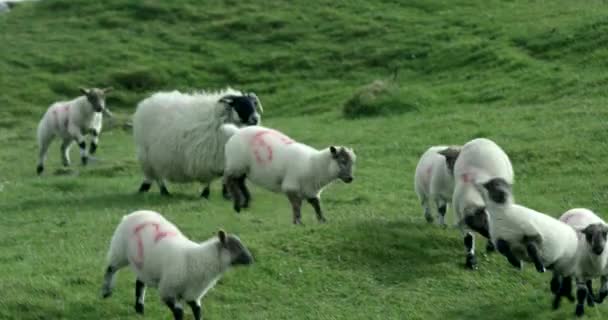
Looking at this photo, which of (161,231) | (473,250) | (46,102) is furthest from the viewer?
(46,102)

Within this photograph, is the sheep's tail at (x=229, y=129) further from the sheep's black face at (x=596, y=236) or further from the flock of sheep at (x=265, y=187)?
the sheep's black face at (x=596, y=236)

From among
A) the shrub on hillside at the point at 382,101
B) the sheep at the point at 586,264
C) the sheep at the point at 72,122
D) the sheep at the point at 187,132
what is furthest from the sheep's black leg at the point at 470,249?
the shrub on hillside at the point at 382,101

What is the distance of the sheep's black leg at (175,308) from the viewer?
11320 millimetres

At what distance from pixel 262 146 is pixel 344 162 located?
143cm

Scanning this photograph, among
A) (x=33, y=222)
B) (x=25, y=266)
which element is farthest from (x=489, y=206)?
(x=33, y=222)

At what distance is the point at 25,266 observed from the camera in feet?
46.6

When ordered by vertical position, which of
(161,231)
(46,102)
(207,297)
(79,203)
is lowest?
(46,102)

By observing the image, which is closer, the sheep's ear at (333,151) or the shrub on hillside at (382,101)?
the sheep's ear at (333,151)

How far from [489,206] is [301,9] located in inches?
1455

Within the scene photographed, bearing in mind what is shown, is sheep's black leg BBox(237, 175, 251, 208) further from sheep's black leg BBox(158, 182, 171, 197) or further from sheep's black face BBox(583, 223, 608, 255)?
sheep's black face BBox(583, 223, 608, 255)

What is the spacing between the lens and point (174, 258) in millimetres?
11391

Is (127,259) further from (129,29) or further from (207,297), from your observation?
(129,29)

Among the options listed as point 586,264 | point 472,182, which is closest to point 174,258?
point 472,182

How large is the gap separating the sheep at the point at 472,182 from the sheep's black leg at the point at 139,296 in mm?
3964
